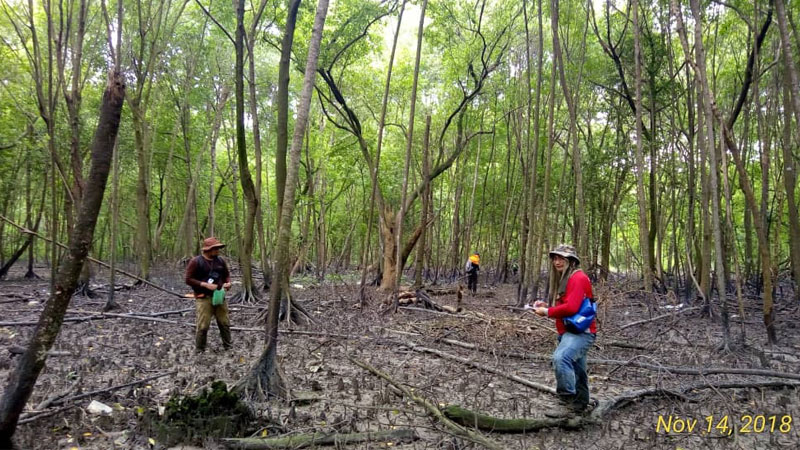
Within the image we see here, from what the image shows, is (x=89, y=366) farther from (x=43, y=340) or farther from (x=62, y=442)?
(x=43, y=340)

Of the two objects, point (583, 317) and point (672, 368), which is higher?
point (583, 317)

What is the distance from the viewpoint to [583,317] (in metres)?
4.15

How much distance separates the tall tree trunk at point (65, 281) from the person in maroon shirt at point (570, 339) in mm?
3686

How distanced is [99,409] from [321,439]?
2.09m

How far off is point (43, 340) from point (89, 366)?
→ 110 inches

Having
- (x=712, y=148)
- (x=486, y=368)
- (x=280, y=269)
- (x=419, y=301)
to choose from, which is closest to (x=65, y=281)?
(x=280, y=269)

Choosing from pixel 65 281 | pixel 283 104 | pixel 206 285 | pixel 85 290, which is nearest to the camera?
pixel 65 281

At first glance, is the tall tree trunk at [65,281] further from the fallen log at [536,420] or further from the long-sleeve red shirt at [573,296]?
the long-sleeve red shirt at [573,296]

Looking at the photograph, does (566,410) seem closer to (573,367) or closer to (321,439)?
(573,367)

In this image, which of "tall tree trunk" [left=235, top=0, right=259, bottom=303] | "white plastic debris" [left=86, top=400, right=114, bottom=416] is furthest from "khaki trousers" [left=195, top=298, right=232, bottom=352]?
"tall tree trunk" [left=235, top=0, right=259, bottom=303]

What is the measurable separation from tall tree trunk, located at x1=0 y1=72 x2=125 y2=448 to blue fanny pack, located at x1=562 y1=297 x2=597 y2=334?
389cm

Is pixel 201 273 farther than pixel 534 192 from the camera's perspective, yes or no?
No

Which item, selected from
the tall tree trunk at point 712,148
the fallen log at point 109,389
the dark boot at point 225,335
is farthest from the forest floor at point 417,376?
the tall tree trunk at point 712,148

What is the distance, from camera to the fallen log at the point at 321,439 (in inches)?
134
